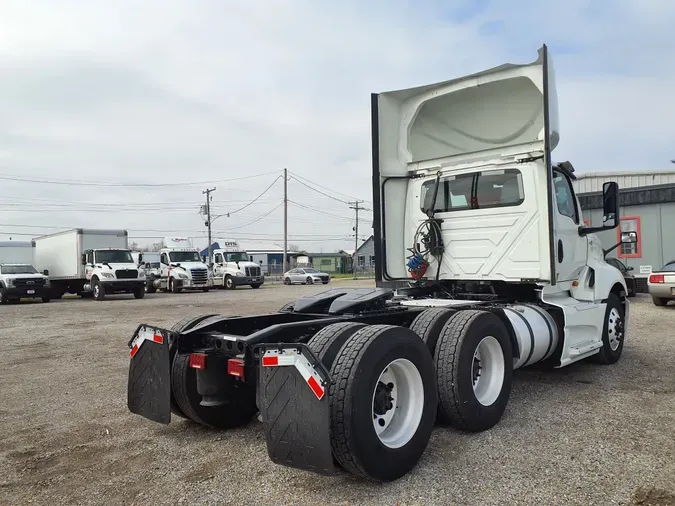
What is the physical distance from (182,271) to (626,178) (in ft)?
74.0

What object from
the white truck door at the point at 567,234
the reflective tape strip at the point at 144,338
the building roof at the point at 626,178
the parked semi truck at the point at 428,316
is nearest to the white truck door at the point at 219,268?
the building roof at the point at 626,178

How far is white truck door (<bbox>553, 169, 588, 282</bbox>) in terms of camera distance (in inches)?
242

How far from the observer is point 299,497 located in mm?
3324

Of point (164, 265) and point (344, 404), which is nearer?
point (344, 404)

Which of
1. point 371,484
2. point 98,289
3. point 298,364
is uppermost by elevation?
point 298,364

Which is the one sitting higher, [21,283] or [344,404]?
[21,283]

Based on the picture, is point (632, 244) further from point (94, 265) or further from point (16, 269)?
point (16, 269)

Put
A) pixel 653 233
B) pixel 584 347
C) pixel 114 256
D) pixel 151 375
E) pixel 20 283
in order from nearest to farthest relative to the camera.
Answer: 1. pixel 151 375
2. pixel 584 347
3. pixel 653 233
4. pixel 20 283
5. pixel 114 256

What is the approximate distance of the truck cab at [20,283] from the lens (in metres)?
23.7

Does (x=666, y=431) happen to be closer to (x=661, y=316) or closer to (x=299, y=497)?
(x=299, y=497)

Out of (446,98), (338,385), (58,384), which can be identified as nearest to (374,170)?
(446,98)

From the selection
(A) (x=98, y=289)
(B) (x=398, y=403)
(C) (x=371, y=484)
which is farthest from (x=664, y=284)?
(A) (x=98, y=289)

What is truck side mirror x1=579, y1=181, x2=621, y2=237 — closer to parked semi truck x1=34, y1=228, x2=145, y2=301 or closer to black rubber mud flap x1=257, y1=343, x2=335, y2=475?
black rubber mud flap x1=257, y1=343, x2=335, y2=475

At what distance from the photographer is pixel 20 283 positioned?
2386 centimetres
